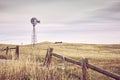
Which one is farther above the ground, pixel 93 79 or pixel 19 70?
pixel 19 70

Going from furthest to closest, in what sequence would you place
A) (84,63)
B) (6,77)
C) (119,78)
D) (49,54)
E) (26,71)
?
(49,54)
(26,71)
(6,77)
(84,63)
(119,78)

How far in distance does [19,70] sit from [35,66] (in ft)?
2.70

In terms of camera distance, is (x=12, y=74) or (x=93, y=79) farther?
(x=93, y=79)

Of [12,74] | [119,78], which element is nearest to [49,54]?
[12,74]

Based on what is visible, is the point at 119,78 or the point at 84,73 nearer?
the point at 119,78

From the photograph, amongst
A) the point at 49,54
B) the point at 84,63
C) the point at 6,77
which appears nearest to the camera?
the point at 84,63

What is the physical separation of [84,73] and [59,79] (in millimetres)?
1593

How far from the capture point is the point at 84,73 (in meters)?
10.1

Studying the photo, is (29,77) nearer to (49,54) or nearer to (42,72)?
(42,72)

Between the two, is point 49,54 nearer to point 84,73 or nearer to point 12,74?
point 12,74

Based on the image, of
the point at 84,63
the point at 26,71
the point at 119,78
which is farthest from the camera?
the point at 26,71

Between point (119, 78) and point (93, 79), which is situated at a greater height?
point (119, 78)

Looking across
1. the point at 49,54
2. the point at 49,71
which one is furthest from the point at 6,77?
the point at 49,54

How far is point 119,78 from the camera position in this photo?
7.93m
